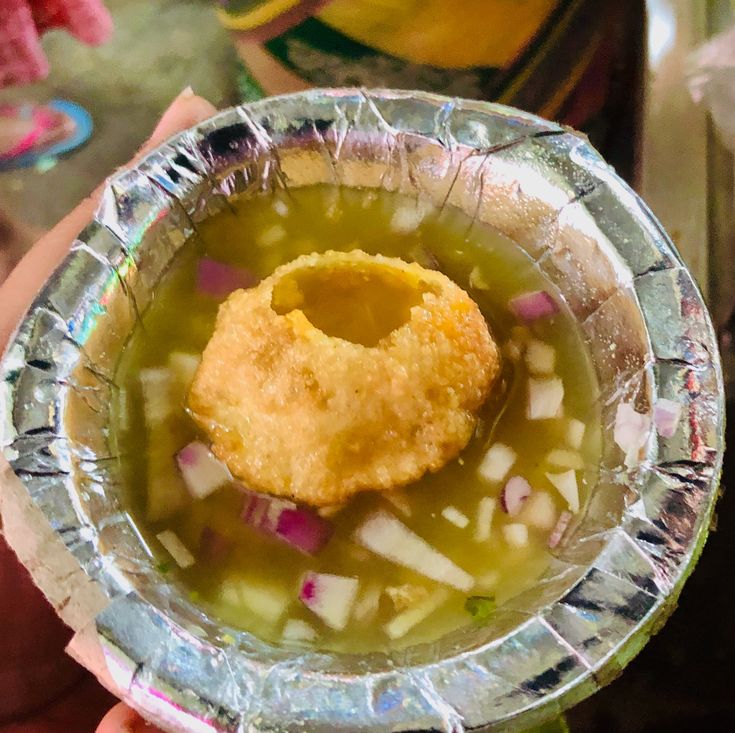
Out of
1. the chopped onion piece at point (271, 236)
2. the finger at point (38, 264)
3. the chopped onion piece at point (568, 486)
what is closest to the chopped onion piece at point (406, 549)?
the chopped onion piece at point (568, 486)

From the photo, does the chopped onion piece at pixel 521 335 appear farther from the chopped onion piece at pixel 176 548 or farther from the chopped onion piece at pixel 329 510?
the chopped onion piece at pixel 176 548

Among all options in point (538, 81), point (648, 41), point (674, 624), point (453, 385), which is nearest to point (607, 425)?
point (453, 385)

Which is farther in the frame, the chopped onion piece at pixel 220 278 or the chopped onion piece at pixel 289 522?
the chopped onion piece at pixel 220 278

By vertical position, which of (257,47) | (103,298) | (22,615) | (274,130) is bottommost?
(22,615)

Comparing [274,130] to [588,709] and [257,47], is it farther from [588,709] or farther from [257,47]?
[588,709]

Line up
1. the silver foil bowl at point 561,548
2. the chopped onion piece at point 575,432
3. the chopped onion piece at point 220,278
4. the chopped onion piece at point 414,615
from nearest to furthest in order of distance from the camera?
the silver foil bowl at point 561,548
the chopped onion piece at point 414,615
the chopped onion piece at point 575,432
the chopped onion piece at point 220,278

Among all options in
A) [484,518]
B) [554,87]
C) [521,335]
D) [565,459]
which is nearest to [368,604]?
[484,518]
